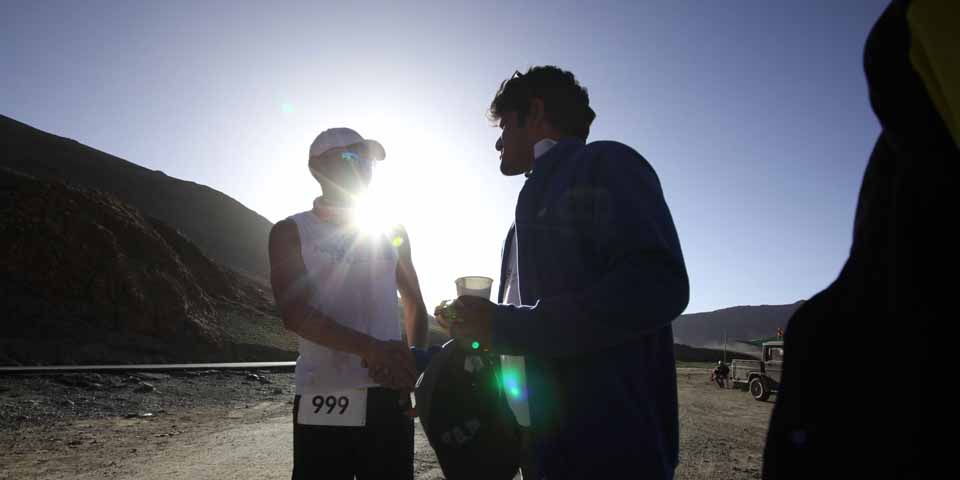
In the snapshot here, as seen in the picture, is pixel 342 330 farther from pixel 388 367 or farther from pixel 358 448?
pixel 358 448

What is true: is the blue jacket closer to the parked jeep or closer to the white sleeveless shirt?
the white sleeveless shirt

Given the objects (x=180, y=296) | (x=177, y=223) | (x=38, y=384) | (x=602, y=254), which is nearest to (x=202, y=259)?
(x=180, y=296)

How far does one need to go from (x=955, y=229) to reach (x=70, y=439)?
30.0ft

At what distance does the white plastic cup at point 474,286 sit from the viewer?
2102mm

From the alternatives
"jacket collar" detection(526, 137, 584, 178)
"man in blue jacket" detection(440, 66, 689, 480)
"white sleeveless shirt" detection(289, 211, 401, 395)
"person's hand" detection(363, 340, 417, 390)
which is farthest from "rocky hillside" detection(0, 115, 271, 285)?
"man in blue jacket" detection(440, 66, 689, 480)

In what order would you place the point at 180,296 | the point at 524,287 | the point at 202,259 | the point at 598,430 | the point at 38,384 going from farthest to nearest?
the point at 202,259
the point at 180,296
the point at 38,384
the point at 524,287
the point at 598,430

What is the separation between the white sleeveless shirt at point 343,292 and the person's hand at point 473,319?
93 centimetres

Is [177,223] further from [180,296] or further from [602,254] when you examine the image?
[602,254]

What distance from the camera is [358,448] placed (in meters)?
2.40

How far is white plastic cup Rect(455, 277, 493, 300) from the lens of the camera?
6.89 ft

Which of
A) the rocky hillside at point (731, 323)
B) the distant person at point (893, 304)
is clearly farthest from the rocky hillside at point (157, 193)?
the rocky hillside at point (731, 323)

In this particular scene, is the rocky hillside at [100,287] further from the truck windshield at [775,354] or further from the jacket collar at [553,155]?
the jacket collar at [553,155]

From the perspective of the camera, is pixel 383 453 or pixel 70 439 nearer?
pixel 383 453

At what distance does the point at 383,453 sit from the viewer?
2.43m
